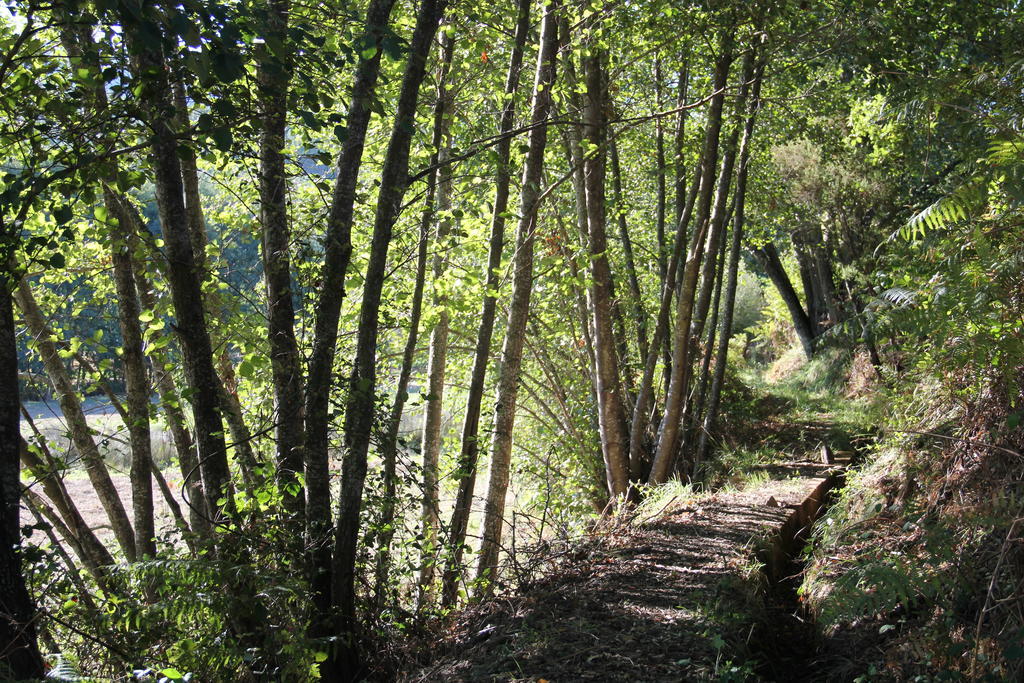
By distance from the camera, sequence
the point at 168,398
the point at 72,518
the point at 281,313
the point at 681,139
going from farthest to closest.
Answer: the point at 681,139 < the point at 72,518 < the point at 281,313 < the point at 168,398

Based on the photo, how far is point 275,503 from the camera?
4.51 meters

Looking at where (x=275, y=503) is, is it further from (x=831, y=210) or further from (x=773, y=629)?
(x=831, y=210)

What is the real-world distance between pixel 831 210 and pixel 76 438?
15.4 m

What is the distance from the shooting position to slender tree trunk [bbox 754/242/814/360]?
70.6 feet

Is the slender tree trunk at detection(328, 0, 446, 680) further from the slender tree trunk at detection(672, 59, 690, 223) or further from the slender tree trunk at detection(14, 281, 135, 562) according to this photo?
the slender tree trunk at detection(672, 59, 690, 223)

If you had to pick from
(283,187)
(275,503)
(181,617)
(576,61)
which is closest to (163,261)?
(283,187)

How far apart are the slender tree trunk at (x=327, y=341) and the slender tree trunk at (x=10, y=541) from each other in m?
1.35

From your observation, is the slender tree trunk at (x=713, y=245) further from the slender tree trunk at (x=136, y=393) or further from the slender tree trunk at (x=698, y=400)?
the slender tree trunk at (x=136, y=393)

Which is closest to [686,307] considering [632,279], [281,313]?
Result: [632,279]

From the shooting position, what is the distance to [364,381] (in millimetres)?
4332

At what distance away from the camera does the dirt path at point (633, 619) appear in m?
4.04

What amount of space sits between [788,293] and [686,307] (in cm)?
1434

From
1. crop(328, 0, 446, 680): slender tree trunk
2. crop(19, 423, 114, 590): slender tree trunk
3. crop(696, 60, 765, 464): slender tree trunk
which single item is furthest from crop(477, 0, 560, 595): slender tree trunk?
crop(696, 60, 765, 464): slender tree trunk

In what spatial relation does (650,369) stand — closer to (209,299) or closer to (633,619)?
(633,619)
